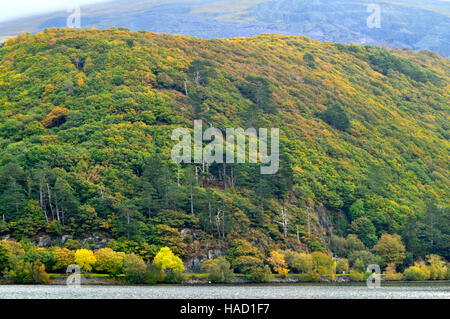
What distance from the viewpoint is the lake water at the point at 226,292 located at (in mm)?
77000

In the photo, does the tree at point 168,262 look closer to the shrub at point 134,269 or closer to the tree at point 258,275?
the shrub at point 134,269

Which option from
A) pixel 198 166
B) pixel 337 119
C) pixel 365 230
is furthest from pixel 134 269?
pixel 337 119

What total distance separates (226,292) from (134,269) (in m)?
14.4

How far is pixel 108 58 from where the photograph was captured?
508 feet

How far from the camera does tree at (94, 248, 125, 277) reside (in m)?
92.3

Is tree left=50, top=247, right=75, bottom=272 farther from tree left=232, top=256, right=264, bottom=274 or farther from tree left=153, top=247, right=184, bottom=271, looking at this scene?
tree left=232, top=256, right=264, bottom=274

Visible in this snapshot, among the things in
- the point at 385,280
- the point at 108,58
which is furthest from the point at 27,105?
the point at 385,280

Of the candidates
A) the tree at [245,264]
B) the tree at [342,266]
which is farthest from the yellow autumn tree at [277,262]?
the tree at [342,266]

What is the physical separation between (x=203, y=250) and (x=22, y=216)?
27.3 metres

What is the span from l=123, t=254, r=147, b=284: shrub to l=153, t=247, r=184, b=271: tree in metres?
3.18

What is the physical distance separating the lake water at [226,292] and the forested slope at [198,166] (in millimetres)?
15493
